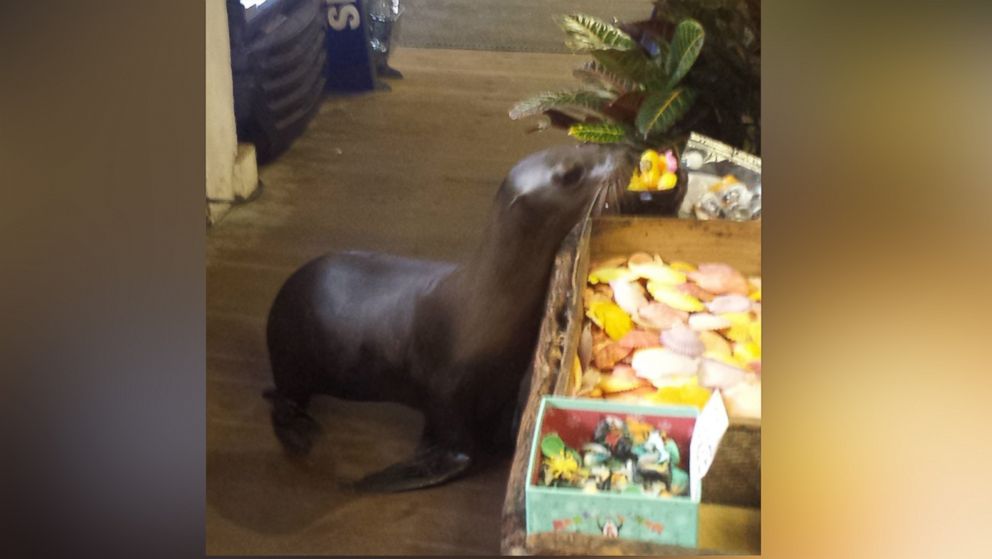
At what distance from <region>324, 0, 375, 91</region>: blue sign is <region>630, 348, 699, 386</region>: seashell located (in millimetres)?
864

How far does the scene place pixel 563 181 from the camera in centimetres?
207

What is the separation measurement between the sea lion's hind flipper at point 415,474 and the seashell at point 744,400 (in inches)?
23.9

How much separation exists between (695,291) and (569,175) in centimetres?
39

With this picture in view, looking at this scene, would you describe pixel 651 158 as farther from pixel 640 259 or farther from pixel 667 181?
pixel 640 259

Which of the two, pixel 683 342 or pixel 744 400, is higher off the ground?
pixel 683 342

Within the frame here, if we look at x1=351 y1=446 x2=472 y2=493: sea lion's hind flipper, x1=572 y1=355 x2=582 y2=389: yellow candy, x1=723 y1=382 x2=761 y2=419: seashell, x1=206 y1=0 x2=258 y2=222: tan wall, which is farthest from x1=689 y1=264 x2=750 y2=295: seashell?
x1=206 y1=0 x2=258 y2=222: tan wall

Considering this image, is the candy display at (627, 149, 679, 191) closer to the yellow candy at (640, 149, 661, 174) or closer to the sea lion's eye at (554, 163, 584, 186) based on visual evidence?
the yellow candy at (640, 149, 661, 174)

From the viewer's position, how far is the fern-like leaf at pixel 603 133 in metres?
2.07

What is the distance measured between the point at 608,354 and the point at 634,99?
58cm

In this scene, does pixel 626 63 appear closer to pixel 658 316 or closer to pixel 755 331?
pixel 658 316

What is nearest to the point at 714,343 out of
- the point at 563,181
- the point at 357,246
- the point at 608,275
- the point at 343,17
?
the point at 608,275

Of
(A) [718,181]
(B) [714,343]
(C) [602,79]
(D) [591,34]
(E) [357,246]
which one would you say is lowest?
(B) [714,343]

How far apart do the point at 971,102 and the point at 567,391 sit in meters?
1.17

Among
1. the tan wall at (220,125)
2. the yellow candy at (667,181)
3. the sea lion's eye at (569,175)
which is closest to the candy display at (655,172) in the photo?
the yellow candy at (667,181)
